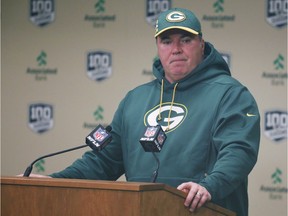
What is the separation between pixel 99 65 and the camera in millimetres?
4859

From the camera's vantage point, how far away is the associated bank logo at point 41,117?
4.93 metres

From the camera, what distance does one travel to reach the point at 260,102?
4512mm

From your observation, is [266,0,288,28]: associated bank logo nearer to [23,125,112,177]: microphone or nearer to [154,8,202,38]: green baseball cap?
[154,8,202,38]: green baseball cap

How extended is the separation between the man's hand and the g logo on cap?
0.87 m

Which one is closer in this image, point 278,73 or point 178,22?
point 178,22

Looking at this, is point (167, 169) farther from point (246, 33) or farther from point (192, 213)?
point (246, 33)

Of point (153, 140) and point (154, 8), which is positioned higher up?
point (154, 8)

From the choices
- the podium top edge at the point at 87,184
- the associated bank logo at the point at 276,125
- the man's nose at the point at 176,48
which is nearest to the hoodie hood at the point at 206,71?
the man's nose at the point at 176,48

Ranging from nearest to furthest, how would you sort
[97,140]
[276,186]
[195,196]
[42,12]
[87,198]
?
[87,198] → [195,196] → [97,140] → [276,186] → [42,12]

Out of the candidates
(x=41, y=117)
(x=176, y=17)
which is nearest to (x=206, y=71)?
(x=176, y=17)

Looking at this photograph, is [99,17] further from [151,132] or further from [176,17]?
[151,132]

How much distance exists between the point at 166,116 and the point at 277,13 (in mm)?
1746

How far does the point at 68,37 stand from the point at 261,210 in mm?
1659

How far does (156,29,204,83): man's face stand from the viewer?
3.07 m
